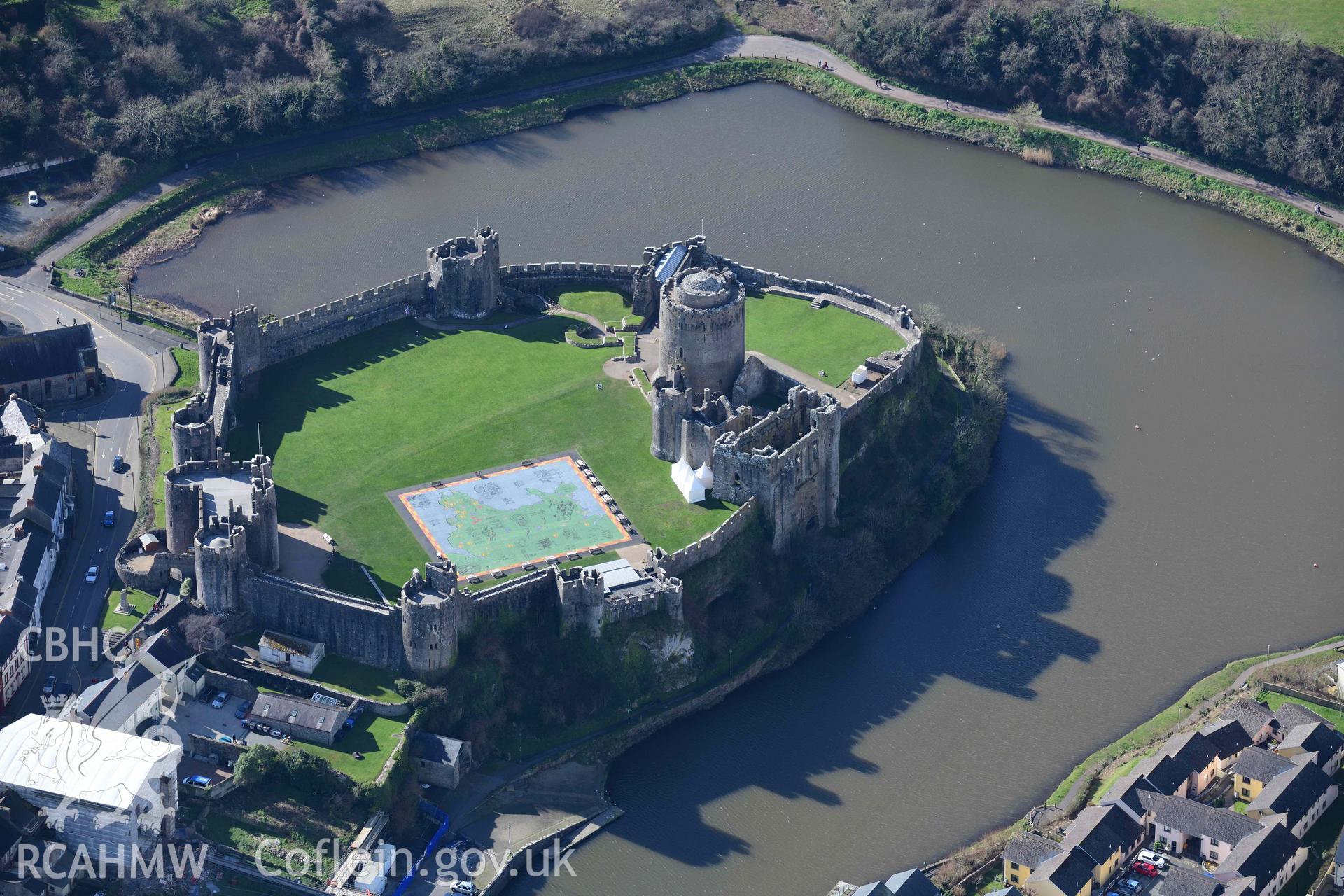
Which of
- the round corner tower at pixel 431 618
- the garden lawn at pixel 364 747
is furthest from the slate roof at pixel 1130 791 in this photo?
the garden lawn at pixel 364 747

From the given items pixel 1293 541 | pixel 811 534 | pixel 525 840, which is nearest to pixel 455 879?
pixel 525 840

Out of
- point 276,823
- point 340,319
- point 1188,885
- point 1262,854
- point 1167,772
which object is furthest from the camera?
point 340,319

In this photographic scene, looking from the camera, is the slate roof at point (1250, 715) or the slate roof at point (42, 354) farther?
the slate roof at point (42, 354)

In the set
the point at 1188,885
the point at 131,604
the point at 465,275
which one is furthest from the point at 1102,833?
the point at 465,275

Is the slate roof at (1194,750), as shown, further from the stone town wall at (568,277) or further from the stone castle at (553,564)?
the stone town wall at (568,277)

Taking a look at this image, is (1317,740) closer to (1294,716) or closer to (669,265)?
(1294,716)

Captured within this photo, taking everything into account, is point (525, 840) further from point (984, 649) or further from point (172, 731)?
point (984, 649)
